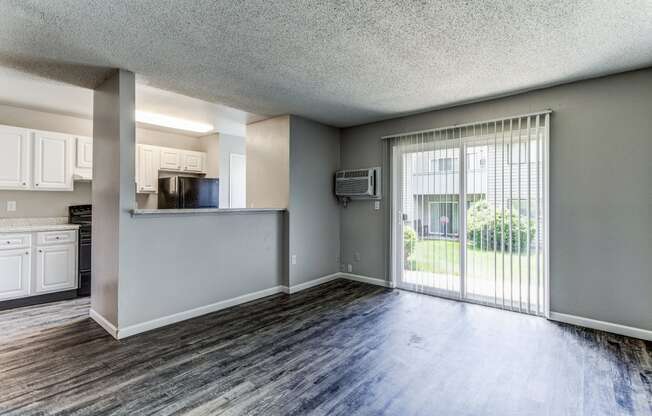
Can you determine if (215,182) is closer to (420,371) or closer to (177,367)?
(177,367)

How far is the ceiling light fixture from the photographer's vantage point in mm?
4559

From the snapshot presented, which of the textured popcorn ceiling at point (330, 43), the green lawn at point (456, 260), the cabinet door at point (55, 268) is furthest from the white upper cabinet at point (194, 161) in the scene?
the green lawn at point (456, 260)

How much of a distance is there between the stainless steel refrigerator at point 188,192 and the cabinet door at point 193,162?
79cm

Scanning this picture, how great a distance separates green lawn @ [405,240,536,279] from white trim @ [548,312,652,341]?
1.54ft

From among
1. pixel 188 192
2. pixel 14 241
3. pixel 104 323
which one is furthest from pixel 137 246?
pixel 14 241

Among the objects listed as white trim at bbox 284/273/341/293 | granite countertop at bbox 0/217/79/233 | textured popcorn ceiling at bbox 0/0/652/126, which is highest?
textured popcorn ceiling at bbox 0/0/652/126

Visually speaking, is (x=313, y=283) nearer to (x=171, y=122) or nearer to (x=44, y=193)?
(x=171, y=122)

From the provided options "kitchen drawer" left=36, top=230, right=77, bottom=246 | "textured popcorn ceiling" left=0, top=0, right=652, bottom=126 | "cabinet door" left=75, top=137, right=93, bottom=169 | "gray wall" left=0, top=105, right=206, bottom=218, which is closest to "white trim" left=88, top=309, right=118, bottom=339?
"kitchen drawer" left=36, top=230, right=77, bottom=246

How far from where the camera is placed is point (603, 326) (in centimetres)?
301

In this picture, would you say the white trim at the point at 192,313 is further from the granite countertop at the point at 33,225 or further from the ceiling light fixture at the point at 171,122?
the ceiling light fixture at the point at 171,122

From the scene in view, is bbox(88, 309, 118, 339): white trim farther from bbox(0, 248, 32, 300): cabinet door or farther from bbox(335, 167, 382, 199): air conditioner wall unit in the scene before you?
bbox(335, 167, 382, 199): air conditioner wall unit

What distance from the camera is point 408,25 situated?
7.10 feet

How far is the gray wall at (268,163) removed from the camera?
4398mm

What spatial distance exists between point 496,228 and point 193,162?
4.95 meters
